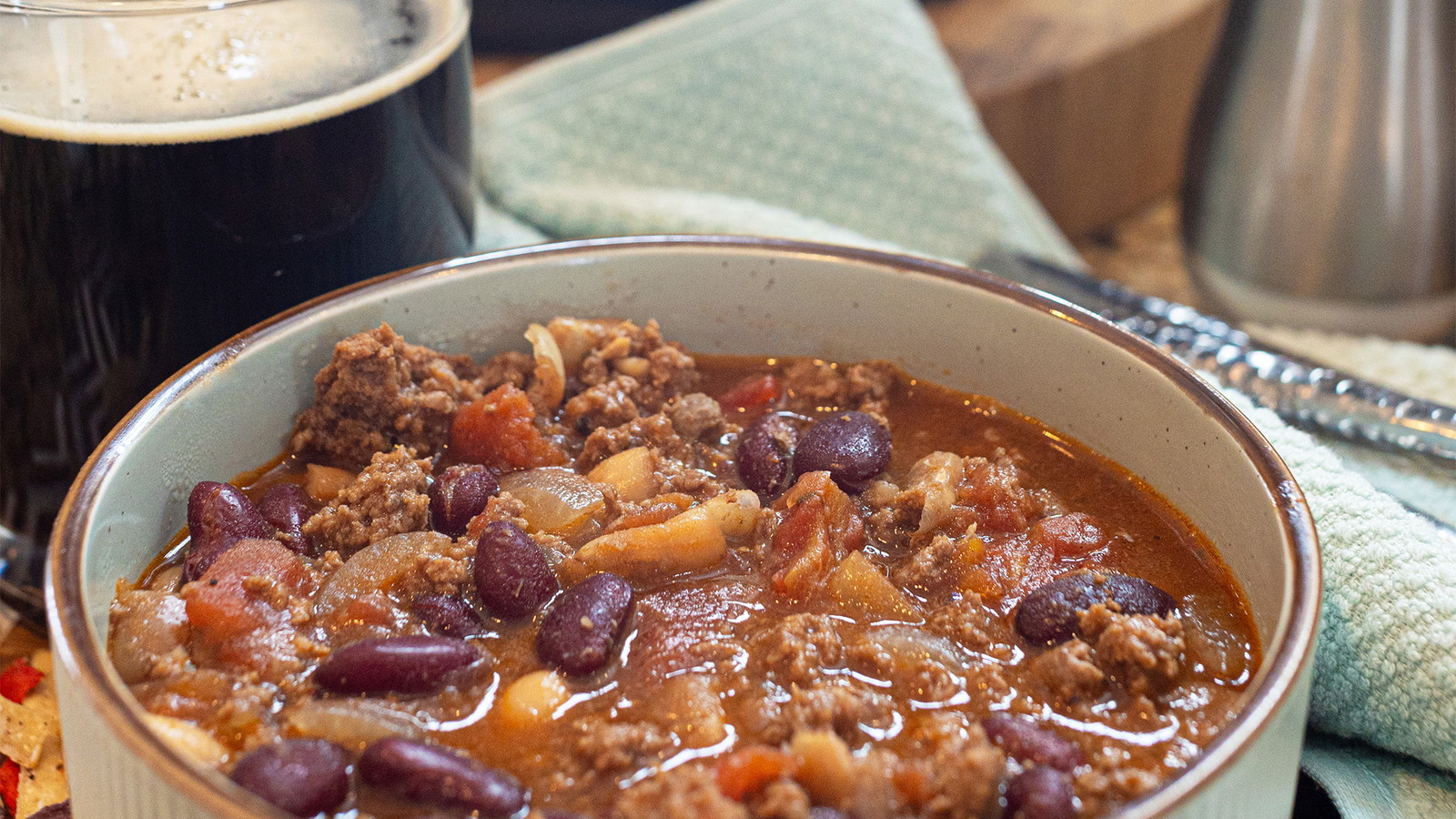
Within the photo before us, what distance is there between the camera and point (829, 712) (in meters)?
1.17

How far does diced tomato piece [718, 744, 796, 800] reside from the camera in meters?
1.08

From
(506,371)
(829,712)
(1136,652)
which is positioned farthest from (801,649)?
(506,371)

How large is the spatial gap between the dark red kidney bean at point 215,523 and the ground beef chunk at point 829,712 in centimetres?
59

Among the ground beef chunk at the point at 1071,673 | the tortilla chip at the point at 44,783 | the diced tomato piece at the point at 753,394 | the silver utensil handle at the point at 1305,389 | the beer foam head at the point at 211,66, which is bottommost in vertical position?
the tortilla chip at the point at 44,783

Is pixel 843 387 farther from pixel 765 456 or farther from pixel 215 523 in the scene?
pixel 215 523

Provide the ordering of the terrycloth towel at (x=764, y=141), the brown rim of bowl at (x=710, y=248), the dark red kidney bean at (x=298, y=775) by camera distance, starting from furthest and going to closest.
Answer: the terrycloth towel at (x=764, y=141), the dark red kidney bean at (x=298, y=775), the brown rim of bowl at (x=710, y=248)

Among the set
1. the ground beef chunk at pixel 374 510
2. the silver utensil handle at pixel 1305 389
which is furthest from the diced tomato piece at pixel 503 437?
the silver utensil handle at pixel 1305 389

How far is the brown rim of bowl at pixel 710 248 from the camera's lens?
96 cm

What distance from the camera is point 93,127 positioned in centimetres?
155

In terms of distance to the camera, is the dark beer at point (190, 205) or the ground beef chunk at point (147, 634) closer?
the ground beef chunk at point (147, 634)

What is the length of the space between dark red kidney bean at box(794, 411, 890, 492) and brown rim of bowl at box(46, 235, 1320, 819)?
259 mm

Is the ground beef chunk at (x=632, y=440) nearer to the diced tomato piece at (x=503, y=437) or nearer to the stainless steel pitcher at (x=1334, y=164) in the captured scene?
the diced tomato piece at (x=503, y=437)

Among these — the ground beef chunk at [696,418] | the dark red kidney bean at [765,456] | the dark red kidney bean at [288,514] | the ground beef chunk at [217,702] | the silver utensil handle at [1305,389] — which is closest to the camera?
the ground beef chunk at [217,702]

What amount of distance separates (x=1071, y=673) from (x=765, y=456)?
460 mm
